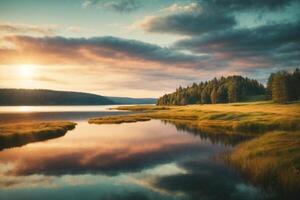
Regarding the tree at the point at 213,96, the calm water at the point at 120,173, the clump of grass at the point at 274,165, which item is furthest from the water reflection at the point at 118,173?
the tree at the point at 213,96

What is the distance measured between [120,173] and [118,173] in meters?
0.22

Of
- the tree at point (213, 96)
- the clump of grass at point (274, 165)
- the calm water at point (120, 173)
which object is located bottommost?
the calm water at point (120, 173)

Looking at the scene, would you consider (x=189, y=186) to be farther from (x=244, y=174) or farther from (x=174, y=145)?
(x=174, y=145)

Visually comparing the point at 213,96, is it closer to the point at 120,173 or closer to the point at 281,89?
the point at 281,89

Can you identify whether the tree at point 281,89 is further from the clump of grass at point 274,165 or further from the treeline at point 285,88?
the clump of grass at point 274,165

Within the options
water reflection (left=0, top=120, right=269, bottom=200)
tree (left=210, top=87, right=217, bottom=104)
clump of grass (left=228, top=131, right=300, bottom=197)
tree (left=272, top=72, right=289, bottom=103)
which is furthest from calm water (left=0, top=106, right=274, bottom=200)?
tree (left=210, top=87, right=217, bottom=104)

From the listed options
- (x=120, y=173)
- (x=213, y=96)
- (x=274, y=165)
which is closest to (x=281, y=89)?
(x=213, y=96)

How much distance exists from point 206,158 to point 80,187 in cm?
1811

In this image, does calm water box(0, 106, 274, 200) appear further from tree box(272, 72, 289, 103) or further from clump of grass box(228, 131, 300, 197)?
tree box(272, 72, 289, 103)

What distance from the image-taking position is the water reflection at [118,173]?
23.6m

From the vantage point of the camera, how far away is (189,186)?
25297 millimetres

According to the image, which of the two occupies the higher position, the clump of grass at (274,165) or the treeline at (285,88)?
the treeline at (285,88)

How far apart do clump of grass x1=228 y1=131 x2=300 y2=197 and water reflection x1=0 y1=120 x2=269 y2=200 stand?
1596 millimetres

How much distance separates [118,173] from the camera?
30.1 meters
